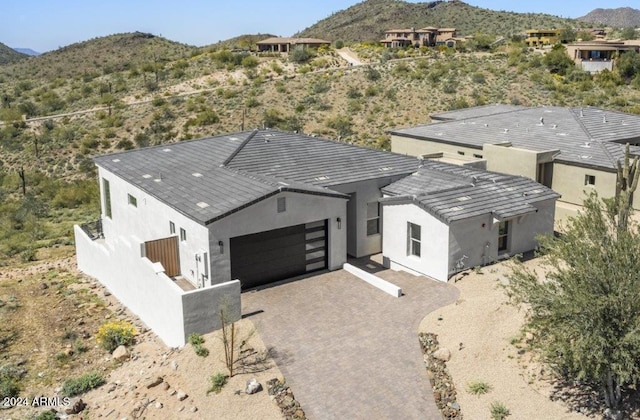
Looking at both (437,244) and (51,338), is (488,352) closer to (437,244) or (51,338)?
(437,244)

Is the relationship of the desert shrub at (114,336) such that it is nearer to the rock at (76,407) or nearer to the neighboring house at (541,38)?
the rock at (76,407)

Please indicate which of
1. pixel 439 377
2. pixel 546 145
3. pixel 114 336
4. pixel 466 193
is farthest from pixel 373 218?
pixel 546 145

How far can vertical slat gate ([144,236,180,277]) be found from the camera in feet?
62.4

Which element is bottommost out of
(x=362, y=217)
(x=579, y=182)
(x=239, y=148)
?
(x=362, y=217)

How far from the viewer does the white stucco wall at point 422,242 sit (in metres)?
19.2

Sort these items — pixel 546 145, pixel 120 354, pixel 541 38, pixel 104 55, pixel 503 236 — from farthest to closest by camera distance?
pixel 104 55 → pixel 541 38 → pixel 546 145 → pixel 503 236 → pixel 120 354

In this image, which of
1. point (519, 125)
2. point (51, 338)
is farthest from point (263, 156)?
point (519, 125)

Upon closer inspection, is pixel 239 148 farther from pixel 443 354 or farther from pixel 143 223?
pixel 443 354

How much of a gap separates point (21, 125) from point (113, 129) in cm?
1104

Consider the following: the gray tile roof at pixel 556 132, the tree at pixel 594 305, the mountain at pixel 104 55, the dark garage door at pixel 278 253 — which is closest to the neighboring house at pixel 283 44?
the mountain at pixel 104 55

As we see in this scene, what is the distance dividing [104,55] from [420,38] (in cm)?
5948

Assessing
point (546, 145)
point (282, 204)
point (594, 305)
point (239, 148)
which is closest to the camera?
point (594, 305)

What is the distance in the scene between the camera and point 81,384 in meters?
14.8

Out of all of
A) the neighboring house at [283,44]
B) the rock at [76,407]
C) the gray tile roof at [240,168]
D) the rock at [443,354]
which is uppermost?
the neighboring house at [283,44]
